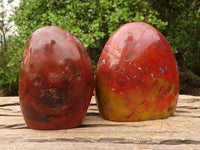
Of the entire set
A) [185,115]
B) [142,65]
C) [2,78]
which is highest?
[142,65]

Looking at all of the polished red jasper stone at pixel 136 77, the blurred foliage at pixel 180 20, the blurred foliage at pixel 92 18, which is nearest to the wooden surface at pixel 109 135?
the polished red jasper stone at pixel 136 77

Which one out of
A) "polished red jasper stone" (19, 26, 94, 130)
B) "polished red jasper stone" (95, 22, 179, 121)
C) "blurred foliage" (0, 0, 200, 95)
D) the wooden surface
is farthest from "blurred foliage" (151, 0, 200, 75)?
"polished red jasper stone" (19, 26, 94, 130)

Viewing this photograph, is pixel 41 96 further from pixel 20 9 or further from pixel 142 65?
pixel 20 9

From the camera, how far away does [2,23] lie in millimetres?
5449

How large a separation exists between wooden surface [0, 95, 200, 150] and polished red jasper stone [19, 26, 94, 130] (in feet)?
0.32

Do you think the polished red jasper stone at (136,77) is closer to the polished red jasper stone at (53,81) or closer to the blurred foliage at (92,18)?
the polished red jasper stone at (53,81)

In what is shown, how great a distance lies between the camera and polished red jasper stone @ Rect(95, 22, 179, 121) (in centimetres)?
174

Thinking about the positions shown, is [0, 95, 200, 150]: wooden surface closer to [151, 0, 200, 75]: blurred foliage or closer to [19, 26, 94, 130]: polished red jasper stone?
[19, 26, 94, 130]: polished red jasper stone

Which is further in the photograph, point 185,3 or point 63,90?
point 185,3

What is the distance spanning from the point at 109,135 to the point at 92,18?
2.73m

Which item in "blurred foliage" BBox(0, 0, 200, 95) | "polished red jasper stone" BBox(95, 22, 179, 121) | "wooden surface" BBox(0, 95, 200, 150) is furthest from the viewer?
"blurred foliage" BBox(0, 0, 200, 95)

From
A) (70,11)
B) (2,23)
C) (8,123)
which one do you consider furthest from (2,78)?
(8,123)

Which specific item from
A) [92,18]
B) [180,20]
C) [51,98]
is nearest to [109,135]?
[51,98]

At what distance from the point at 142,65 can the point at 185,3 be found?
153 inches
